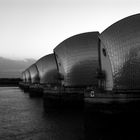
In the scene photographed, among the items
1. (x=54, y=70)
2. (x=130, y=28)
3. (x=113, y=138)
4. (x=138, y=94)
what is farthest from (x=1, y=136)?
(x=54, y=70)

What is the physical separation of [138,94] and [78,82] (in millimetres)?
18442

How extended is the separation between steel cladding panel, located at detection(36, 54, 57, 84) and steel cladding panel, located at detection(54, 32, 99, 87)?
66.7 feet

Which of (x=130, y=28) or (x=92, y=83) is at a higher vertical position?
(x=130, y=28)

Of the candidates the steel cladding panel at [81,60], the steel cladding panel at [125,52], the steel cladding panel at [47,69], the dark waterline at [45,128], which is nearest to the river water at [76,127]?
the dark waterline at [45,128]

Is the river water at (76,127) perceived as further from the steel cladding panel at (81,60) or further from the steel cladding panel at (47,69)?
the steel cladding panel at (47,69)

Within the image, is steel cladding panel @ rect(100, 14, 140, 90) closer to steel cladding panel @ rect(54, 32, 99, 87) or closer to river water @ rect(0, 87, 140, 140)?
river water @ rect(0, 87, 140, 140)

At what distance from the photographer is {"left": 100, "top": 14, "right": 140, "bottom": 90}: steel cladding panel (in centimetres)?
2720

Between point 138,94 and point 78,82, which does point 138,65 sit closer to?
point 138,94

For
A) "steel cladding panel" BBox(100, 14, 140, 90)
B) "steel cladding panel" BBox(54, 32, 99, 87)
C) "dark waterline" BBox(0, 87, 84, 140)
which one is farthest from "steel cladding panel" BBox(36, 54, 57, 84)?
"dark waterline" BBox(0, 87, 84, 140)

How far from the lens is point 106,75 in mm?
30438

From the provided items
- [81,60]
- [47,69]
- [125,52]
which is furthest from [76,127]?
[47,69]

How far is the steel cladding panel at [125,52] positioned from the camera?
27.2 metres

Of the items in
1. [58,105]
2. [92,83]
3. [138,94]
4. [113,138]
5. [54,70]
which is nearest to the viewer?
[113,138]

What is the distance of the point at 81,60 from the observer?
40562 millimetres
